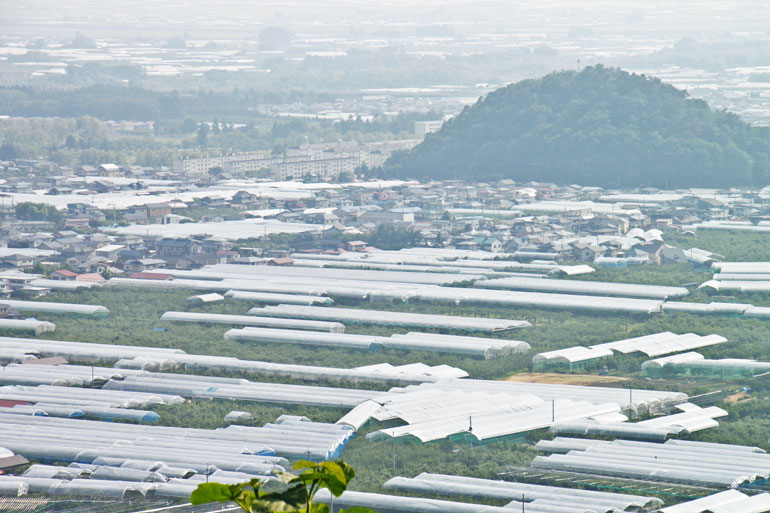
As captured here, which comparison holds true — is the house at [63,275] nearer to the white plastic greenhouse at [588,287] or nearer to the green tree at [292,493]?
the white plastic greenhouse at [588,287]

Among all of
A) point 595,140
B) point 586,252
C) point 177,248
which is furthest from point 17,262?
point 595,140

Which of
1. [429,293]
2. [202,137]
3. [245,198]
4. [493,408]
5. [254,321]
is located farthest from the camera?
[202,137]

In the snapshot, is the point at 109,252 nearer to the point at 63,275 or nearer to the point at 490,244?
the point at 63,275

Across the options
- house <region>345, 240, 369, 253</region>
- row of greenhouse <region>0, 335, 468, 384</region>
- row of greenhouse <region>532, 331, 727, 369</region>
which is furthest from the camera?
house <region>345, 240, 369, 253</region>

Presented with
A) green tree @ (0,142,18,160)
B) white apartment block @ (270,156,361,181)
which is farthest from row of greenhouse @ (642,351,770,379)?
green tree @ (0,142,18,160)

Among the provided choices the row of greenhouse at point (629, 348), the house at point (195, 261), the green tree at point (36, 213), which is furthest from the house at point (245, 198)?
the row of greenhouse at point (629, 348)

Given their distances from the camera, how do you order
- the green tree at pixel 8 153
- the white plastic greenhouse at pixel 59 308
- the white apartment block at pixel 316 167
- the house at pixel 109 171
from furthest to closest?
1. the green tree at pixel 8 153
2. the white apartment block at pixel 316 167
3. the house at pixel 109 171
4. the white plastic greenhouse at pixel 59 308

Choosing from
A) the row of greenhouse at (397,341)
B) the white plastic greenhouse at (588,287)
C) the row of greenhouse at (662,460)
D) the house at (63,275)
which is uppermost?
the row of greenhouse at (662,460)

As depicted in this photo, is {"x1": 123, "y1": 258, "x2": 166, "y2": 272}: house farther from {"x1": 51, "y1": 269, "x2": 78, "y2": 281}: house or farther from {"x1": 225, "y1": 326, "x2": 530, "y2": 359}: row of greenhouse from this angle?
{"x1": 225, "y1": 326, "x2": 530, "y2": 359}: row of greenhouse
